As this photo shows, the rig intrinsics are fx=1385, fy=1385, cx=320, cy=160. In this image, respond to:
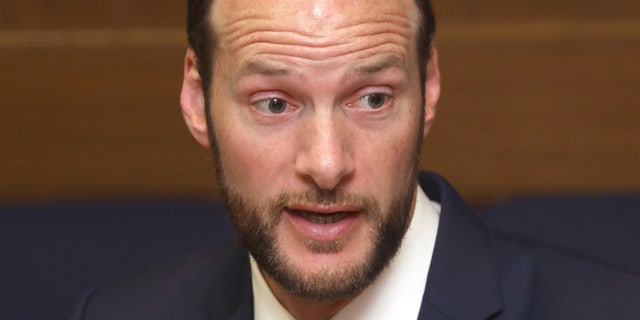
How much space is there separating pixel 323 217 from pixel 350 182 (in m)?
0.07

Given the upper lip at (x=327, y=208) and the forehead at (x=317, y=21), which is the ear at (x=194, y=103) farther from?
the upper lip at (x=327, y=208)

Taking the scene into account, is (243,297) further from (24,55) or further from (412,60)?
(24,55)

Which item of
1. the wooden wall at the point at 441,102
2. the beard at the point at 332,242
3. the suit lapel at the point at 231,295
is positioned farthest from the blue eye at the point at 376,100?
the wooden wall at the point at 441,102

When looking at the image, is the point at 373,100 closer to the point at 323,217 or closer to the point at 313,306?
the point at 323,217

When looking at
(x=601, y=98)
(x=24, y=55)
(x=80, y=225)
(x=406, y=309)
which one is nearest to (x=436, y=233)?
(x=406, y=309)

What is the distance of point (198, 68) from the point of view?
2.18 meters

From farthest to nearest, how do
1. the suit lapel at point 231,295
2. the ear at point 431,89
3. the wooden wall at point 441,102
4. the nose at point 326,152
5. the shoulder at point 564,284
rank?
the wooden wall at point 441,102 → the suit lapel at point 231,295 → the ear at point 431,89 → the shoulder at point 564,284 → the nose at point 326,152

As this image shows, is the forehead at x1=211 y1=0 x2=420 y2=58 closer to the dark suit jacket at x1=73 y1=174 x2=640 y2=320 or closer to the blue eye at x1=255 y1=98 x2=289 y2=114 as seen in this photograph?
the blue eye at x1=255 y1=98 x2=289 y2=114

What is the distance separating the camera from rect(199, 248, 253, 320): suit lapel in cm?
226

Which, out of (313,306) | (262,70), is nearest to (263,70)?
(262,70)

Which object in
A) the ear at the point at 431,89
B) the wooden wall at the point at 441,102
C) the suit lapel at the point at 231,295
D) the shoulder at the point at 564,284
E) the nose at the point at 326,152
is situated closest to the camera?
the nose at the point at 326,152

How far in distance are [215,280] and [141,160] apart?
1.20 metres

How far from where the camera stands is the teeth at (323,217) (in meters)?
1.96

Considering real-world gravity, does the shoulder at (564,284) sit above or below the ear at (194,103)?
below
